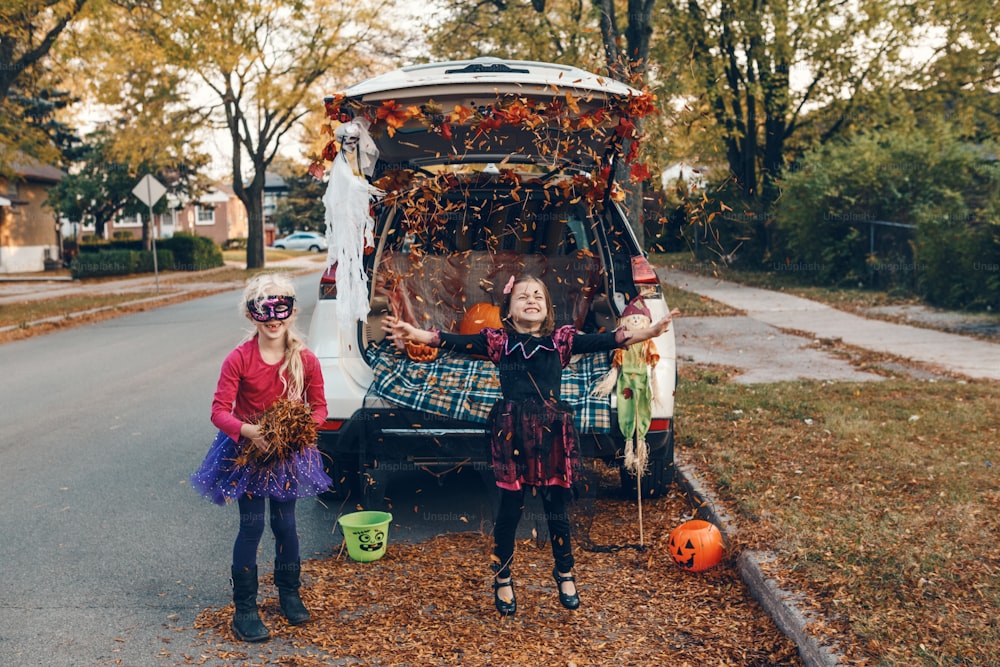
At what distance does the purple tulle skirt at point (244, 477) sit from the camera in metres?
3.94

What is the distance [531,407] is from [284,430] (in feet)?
3.37

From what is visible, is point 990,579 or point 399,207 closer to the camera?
point 990,579

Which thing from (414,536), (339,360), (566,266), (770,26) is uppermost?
(770,26)

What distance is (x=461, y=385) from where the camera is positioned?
16.3 ft

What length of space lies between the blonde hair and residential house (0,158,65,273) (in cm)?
3647

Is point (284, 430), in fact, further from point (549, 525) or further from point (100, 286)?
point (100, 286)

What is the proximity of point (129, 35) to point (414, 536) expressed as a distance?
2806 centimetres

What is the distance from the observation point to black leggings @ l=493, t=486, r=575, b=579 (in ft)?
13.6

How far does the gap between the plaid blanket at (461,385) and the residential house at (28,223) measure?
35754 millimetres

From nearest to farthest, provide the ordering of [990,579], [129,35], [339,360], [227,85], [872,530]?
[990,579] → [872,530] → [339,360] → [129,35] → [227,85]

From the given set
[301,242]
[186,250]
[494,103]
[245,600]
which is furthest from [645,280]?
[301,242]

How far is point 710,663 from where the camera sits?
3.58 metres

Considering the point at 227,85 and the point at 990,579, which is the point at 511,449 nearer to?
the point at 990,579

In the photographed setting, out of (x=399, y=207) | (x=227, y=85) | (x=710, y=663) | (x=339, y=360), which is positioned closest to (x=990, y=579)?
(x=710, y=663)
